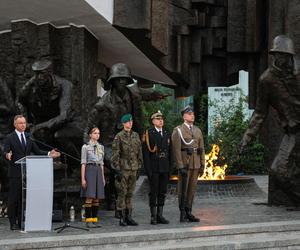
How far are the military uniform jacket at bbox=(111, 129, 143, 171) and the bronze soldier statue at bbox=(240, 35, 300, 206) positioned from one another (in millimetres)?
2192

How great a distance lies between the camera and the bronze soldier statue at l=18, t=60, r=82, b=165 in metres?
9.93

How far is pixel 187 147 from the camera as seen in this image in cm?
914

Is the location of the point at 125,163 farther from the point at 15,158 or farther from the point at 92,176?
the point at 15,158

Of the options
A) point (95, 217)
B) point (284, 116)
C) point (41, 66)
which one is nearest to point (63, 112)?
point (41, 66)

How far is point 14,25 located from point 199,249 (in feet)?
18.2

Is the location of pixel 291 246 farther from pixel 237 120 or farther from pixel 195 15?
pixel 237 120

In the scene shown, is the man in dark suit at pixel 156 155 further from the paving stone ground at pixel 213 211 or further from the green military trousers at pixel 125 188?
the paving stone ground at pixel 213 211

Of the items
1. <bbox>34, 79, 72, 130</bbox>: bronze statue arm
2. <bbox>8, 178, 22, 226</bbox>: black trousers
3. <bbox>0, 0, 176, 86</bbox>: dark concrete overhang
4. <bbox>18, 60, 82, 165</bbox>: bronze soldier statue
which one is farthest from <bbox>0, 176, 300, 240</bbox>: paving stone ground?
<bbox>0, 0, 176, 86</bbox>: dark concrete overhang

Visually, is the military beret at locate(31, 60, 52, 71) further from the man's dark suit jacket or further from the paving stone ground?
the paving stone ground

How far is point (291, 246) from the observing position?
328 inches

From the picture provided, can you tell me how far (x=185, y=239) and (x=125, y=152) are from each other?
5.15 feet

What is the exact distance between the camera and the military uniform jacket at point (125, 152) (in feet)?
29.5

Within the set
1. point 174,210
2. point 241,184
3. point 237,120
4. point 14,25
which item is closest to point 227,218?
point 174,210

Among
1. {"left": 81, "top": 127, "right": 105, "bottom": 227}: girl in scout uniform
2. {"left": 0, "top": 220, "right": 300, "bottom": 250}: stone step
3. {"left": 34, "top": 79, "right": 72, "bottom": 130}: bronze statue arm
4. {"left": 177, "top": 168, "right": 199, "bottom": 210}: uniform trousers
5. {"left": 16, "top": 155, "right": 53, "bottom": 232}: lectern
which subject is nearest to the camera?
{"left": 0, "top": 220, "right": 300, "bottom": 250}: stone step
